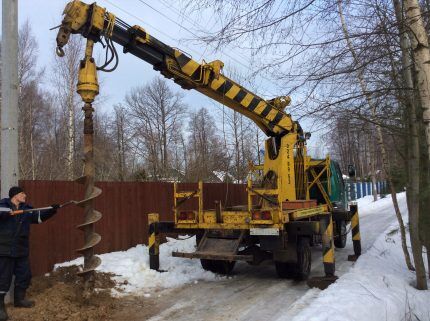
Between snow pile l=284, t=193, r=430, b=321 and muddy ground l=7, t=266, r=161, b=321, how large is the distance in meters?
2.43

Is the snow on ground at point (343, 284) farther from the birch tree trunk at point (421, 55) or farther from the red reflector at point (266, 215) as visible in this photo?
the birch tree trunk at point (421, 55)

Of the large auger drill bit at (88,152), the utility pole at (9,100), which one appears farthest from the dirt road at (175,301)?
the utility pole at (9,100)

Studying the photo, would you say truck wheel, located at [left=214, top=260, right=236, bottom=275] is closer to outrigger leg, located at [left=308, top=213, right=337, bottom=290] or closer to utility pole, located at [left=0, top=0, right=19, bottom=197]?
outrigger leg, located at [left=308, top=213, right=337, bottom=290]

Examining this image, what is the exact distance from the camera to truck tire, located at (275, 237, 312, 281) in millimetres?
9086

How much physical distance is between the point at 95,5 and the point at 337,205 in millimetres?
9455

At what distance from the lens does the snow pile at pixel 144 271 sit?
8609 millimetres

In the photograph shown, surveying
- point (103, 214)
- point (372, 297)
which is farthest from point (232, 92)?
point (372, 297)

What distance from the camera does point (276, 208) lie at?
8.37m

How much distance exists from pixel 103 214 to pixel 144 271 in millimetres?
2357

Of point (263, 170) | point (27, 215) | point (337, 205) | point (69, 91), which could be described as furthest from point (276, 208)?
point (69, 91)

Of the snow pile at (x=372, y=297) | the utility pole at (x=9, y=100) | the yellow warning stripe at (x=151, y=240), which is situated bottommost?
the snow pile at (x=372, y=297)

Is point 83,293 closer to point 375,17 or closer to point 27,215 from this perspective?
point 27,215

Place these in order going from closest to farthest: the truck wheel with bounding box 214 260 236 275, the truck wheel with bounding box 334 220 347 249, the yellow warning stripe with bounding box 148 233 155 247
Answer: the yellow warning stripe with bounding box 148 233 155 247 → the truck wheel with bounding box 214 260 236 275 → the truck wheel with bounding box 334 220 347 249

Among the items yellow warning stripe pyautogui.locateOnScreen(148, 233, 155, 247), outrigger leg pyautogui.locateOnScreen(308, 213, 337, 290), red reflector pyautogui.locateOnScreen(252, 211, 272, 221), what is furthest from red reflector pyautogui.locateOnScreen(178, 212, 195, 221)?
outrigger leg pyautogui.locateOnScreen(308, 213, 337, 290)
